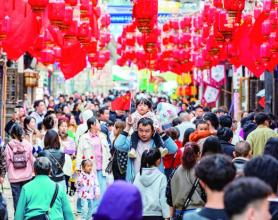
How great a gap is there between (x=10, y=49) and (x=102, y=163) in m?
6.32

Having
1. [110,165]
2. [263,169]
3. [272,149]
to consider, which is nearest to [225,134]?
[272,149]

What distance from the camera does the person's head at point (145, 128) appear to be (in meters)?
12.1

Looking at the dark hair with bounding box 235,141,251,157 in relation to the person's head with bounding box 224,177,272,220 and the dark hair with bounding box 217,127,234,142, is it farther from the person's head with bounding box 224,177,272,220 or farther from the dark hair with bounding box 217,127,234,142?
the person's head with bounding box 224,177,272,220

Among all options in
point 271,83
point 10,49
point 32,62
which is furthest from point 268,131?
point 32,62

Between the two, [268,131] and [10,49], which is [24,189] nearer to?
[268,131]

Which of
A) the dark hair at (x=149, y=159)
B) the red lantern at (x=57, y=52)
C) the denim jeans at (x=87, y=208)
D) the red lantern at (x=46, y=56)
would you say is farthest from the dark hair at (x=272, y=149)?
the red lantern at (x=57, y=52)

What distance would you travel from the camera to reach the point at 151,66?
46781 mm

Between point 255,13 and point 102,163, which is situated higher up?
point 255,13

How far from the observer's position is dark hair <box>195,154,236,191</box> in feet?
22.9

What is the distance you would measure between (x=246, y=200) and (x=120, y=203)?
81 cm

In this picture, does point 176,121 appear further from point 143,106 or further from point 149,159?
point 149,159

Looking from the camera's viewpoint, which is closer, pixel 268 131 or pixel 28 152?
pixel 28 152

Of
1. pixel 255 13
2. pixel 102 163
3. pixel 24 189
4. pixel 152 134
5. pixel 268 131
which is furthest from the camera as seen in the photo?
pixel 255 13

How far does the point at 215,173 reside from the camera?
275 inches
